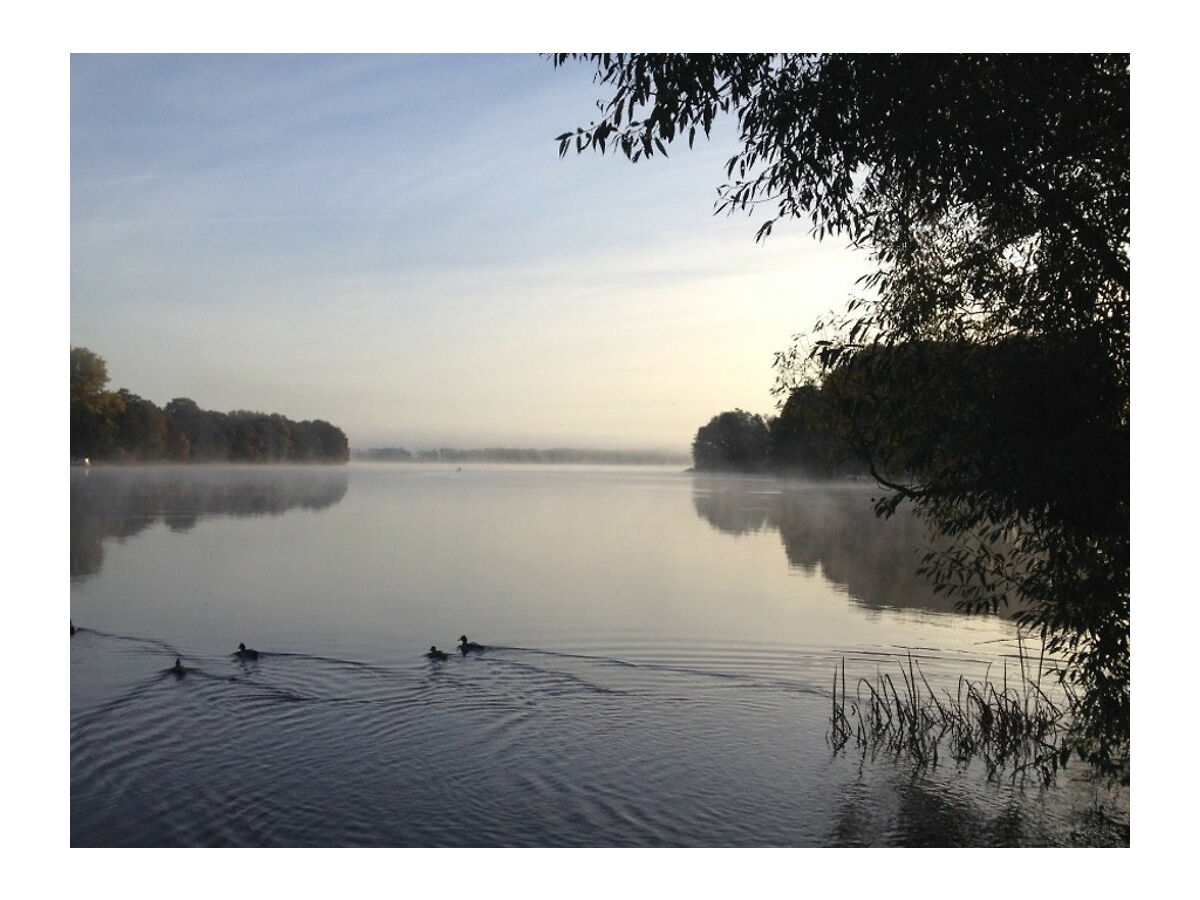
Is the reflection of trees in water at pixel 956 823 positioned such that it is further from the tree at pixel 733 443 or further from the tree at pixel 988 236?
the tree at pixel 733 443

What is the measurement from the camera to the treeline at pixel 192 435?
18.6 meters

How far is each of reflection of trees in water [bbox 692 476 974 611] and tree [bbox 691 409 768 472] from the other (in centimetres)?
186

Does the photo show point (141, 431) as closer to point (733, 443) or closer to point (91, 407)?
point (91, 407)

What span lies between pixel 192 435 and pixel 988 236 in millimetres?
20520

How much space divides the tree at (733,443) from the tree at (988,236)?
19.8 m

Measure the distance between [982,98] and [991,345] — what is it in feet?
4.95

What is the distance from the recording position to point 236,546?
22.6 metres

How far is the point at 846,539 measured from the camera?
26.6 metres

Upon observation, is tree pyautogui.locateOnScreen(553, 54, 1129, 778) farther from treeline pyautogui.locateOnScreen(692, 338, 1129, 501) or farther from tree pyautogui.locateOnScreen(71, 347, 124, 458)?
tree pyautogui.locateOnScreen(71, 347, 124, 458)

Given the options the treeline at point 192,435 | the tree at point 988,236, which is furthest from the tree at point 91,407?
the tree at point 988,236

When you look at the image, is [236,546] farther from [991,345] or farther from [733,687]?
[991,345]

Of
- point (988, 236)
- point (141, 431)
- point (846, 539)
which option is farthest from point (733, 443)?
point (988, 236)

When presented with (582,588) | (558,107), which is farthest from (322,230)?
(582,588)

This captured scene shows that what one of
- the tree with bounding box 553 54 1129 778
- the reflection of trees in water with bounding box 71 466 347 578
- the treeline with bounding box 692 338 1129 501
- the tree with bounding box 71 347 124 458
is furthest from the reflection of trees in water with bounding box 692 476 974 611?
the reflection of trees in water with bounding box 71 466 347 578
